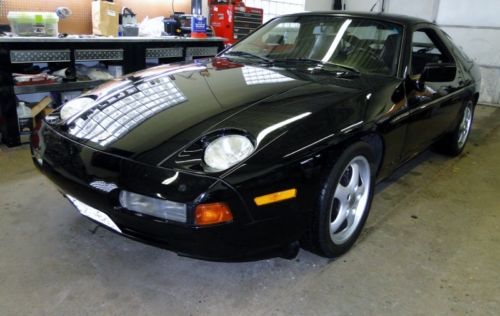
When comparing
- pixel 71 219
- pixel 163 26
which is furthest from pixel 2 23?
pixel 71 219

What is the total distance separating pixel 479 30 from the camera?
708 centimetres

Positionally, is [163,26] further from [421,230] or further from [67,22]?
[421,230]

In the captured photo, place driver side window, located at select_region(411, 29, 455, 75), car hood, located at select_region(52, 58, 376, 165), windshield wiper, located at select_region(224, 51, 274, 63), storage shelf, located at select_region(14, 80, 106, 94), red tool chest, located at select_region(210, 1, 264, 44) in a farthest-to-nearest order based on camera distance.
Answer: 1. red tool chest, located at select_region(210, 1, 264, 44)
2. storage shelf, located at select_region(14, 80, 106, 94)
3. driver side window, located at select_region(411, 29, 455, 75)
4. windshield wiper, located at select_region(224, 51, 274, 63)
5. car hood, located at select_region(52, 58, 376, 165)

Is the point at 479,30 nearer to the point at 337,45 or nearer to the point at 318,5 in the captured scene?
the point at 318,5

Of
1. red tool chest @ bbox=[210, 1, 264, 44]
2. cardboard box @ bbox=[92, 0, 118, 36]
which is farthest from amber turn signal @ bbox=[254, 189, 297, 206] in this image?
red tool chest @ bbox=[210, 1, 264, 44]

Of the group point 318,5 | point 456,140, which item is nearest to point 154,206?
point 456,140

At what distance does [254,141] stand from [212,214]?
33cm

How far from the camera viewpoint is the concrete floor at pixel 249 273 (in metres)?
1.73

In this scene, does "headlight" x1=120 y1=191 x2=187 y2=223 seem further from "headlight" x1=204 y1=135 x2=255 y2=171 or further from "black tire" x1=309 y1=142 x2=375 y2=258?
"black tire" x1=309 y1=142 x2=375 y2=258

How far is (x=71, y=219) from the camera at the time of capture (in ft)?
7.77

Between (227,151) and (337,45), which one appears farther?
(337,45)

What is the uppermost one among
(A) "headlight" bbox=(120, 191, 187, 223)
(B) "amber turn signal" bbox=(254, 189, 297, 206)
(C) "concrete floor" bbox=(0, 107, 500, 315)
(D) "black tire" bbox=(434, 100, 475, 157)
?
(B) "amber turn signal" bbox=(254, 189, 297, 206)

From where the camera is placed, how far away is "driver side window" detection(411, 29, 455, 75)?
3.08m

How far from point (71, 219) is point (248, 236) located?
50.1 inches
